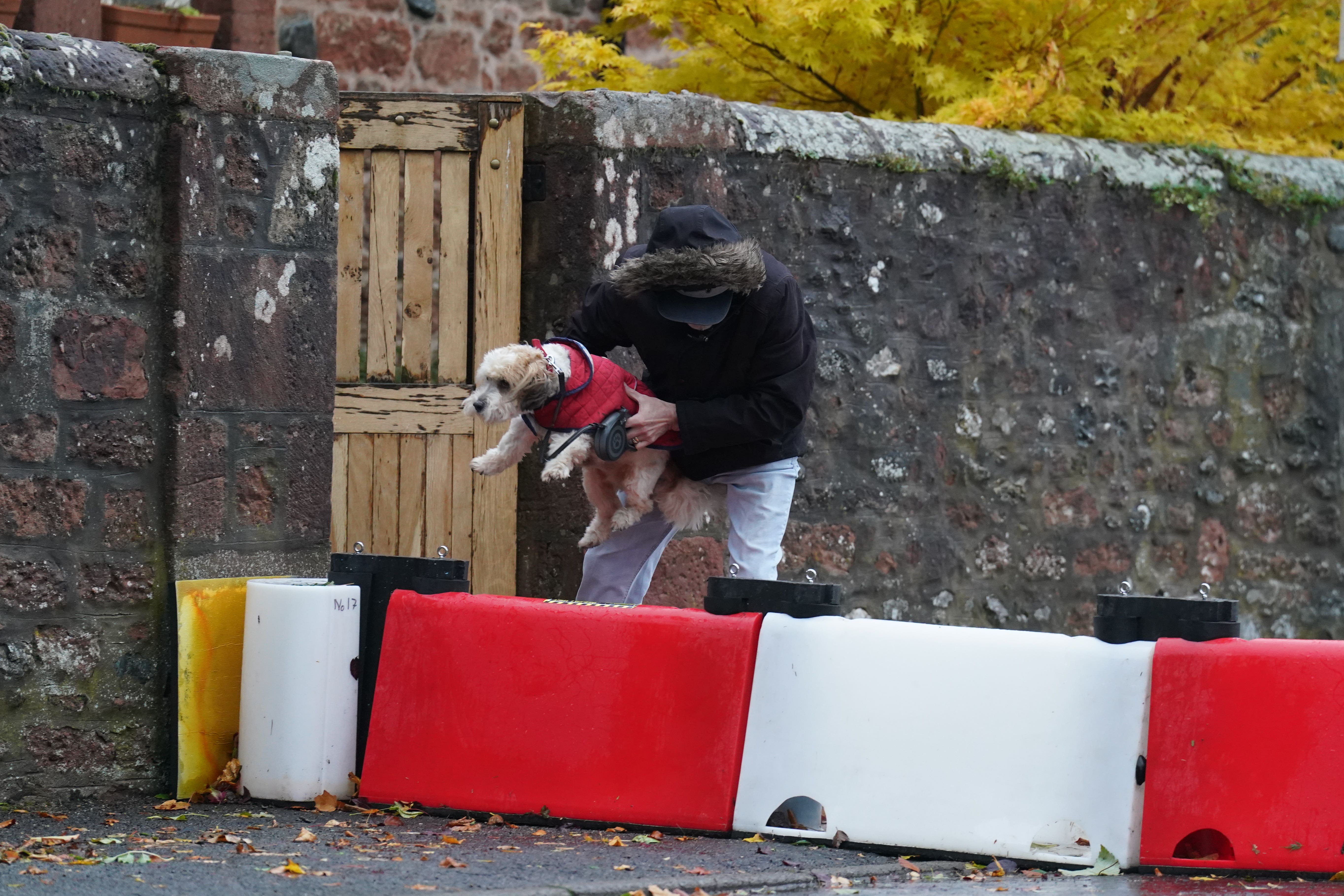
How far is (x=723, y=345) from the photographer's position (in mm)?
4938

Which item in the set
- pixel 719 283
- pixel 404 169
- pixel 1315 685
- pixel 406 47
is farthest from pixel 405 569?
pixel 406 47

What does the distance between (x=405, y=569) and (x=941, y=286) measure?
9.29 feet

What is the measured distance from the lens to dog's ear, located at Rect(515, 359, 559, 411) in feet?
14.9

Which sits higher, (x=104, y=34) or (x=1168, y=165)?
(x=104, y=34)

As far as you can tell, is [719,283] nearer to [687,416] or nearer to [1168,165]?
[687,416]

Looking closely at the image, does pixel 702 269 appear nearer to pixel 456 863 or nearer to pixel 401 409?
pixel 401 409

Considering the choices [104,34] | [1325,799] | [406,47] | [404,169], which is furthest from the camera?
[406,47]

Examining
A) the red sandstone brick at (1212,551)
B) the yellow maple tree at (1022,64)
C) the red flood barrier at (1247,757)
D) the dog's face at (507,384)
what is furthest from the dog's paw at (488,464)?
the red sandstone brick at (1212,551)

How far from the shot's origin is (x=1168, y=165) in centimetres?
724

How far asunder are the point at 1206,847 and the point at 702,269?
2.03 metres

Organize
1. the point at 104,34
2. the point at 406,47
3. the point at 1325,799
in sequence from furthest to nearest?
the point at 406,47 → the point at 104,34 → the point at 1325,799

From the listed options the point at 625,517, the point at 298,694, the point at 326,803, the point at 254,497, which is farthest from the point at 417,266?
the point at 326,803

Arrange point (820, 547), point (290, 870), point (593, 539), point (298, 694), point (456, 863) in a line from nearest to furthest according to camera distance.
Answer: point (290, 870) → point (456, 863) → point (298, 694) → point (593, 539) → point (820, 547)

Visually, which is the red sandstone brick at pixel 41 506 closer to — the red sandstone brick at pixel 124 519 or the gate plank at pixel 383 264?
the red sandstone brick at pixel 124 519
